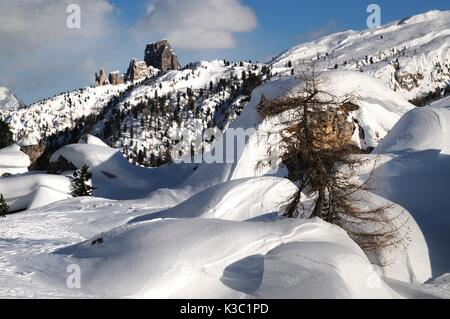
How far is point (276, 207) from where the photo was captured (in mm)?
19062

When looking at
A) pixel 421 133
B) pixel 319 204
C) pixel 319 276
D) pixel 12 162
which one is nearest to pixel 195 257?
pixel 319 276

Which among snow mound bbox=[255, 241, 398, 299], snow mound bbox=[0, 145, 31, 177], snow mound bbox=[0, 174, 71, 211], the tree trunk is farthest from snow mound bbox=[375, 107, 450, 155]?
snow mound bbox=[0, 145, 31, 177]

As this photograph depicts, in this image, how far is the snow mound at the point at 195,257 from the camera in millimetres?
9211

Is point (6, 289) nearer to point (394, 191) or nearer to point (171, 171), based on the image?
point (394, 191)

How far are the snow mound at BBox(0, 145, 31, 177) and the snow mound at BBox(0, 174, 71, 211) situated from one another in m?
10.5

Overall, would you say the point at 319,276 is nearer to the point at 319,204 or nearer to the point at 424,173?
the point at 319,204

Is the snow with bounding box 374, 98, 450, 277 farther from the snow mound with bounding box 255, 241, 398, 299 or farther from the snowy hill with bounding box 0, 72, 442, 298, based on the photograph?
the snow mound with bounding box 255, 241, 398, 299

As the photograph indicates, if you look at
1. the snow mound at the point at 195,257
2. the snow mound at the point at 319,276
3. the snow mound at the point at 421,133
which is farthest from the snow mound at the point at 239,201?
the snow mound at the point at 421,133

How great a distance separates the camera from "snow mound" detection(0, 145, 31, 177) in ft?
191

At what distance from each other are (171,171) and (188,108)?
130576 mm

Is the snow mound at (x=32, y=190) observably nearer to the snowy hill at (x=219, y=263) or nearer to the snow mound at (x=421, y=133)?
the snowy hill at (x=219, y=263)

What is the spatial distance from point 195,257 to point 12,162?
55600 mm

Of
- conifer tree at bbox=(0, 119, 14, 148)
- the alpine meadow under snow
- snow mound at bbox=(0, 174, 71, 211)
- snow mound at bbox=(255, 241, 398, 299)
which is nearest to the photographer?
snow mound at bbox=(255, 241, 398, 299)

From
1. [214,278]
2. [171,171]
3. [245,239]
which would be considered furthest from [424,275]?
[171,171]
